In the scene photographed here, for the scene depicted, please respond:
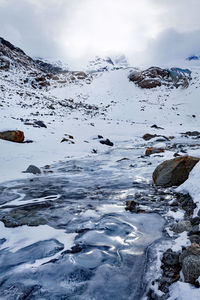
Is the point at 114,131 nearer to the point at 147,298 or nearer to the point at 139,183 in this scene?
the point at 139,183

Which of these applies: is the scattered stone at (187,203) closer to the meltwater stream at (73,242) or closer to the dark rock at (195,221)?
the dark rock at (195,221)

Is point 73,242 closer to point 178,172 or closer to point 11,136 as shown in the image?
point 178,172

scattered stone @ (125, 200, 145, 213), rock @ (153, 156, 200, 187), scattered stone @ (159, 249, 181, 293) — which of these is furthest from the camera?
rock @ (153, 156, 200, 187)

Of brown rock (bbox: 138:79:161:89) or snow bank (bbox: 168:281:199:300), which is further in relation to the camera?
brown rock (bbox: 138:79:161:89)

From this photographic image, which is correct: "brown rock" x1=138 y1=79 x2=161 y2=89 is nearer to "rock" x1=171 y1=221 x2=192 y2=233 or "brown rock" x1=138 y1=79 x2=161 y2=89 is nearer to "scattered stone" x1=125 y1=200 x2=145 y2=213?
"scattered stone" x1=125 y1=200 x2=145 y2=213

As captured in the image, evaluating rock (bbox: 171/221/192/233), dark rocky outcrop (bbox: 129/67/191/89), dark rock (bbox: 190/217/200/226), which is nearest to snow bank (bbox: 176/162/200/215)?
dark rock (bbox: 190/217/200/226)

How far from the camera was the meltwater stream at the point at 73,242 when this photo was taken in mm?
2352

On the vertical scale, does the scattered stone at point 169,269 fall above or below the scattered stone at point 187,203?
below

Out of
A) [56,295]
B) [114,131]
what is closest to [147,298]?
[56,295]

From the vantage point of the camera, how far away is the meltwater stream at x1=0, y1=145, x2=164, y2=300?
2.35 m

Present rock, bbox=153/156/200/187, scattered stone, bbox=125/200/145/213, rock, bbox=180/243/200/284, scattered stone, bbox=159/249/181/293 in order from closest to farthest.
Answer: rock, bbox=180/243/200/284 → scattered stone, bbox=159/249/181/293 → scattered stone, bbox=125/200/145/213 → rock, bbox=153/156/200/187

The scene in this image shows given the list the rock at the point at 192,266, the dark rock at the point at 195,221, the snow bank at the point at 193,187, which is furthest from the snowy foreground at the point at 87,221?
the dark rock at the point at 195,221

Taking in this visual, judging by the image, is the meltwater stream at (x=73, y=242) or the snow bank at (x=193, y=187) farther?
the snow bank at (x=193, y=187)

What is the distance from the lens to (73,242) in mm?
3268
